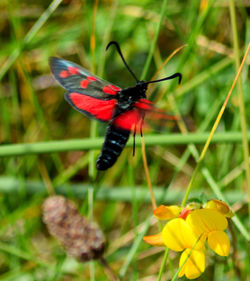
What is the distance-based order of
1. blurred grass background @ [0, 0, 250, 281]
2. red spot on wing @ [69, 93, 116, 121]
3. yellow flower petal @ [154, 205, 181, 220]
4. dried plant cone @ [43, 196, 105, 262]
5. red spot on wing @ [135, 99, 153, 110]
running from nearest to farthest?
yellow flower petal @ [154, 205, 181, 220], red spot on wing @ [135, 99, 153, 110], red spot on wing @ [69, 93, 116, 121], dried plant cone @ [43, 196, 105, 262], blurred grass background @ [0, 0, 250, 281]

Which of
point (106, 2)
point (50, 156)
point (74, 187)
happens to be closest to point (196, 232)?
point (74, 187)

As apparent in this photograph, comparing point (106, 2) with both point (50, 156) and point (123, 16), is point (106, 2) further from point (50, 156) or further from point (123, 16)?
point (50, 156)

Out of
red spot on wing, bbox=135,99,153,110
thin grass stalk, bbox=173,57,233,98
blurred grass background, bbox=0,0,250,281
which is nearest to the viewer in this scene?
red spot on wing, bbox=135,99,153,110

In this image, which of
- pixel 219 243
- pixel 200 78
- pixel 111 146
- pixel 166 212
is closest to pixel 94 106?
pixel 111 146

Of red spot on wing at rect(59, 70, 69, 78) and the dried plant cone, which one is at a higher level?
red spot on wing at rect(59, 70, 69, 78)

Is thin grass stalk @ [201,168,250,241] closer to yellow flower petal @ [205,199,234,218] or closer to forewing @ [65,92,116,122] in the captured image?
yellow flower petal @ [205,199,234,218]

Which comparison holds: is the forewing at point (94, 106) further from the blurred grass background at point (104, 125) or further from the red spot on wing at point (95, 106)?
the blurred grass background at point (104, 125)

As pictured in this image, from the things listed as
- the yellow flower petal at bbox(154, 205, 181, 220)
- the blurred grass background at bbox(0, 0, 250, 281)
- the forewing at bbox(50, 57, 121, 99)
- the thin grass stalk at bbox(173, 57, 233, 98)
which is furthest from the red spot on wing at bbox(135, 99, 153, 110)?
the thin grass stalk at bbox(173, 57, 233, 98)

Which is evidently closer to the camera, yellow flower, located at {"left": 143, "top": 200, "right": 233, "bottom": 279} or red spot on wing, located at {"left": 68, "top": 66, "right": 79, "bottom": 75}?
yellow flower, located at {"left": 143, "top": 200, "right": 233, "bottom": 279}
